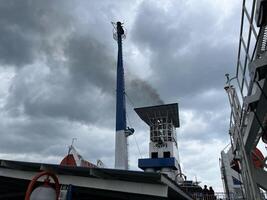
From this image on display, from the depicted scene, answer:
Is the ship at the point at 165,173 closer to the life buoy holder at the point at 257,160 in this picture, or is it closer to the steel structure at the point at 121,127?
the life buoy holder at the point at 257,160

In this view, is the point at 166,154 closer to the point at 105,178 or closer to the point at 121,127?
the point at 121,127

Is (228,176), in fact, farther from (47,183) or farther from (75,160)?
(47,183)

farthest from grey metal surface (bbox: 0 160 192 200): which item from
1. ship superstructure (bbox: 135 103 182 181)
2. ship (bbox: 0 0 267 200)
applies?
ship superstructure (bbox: 135 103 182 181)

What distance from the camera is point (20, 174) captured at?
1065cm

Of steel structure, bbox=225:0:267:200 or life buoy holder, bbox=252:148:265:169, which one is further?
life buoy holder, bbox=252:148:265:169

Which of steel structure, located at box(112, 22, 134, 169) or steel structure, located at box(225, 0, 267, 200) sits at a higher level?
steel structure, located at box(112, 22, 134, 169)

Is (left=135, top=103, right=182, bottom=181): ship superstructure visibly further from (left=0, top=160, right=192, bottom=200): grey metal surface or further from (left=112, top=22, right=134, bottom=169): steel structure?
(left=0, top=160, right=192, bottom=200): grey metal surface

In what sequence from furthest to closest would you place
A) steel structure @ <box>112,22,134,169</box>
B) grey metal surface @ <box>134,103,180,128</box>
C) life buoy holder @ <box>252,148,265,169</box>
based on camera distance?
1. grey metal surface @ <box>134,103,180,128</box>
2. steel structure @ <box>112,22,134,169</box>
3. life buoy holder @ <box>252,148,265,169</box>

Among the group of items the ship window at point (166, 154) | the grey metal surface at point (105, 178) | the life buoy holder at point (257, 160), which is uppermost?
the ship window at point (166, 154)

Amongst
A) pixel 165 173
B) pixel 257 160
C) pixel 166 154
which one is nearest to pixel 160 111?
pixel 166 154

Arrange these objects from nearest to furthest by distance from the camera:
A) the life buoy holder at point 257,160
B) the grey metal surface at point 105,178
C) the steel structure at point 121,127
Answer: the grey metal surface at point 105,178 < the life buoy holder at point 257,160 < the steel structure at point 121,127

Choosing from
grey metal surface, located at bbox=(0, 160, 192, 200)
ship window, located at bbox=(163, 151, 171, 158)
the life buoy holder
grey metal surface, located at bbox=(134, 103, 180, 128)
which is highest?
grey metal surface, located at bbox=(134, 103, 180, 128)

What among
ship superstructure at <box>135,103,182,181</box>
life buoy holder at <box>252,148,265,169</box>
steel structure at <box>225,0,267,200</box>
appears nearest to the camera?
steel structure at <box>225,0,267,200</box>

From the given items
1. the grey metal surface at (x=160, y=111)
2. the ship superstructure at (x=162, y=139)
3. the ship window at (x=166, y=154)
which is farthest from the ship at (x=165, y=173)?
the grey metal surface at (x=160, y=111)
